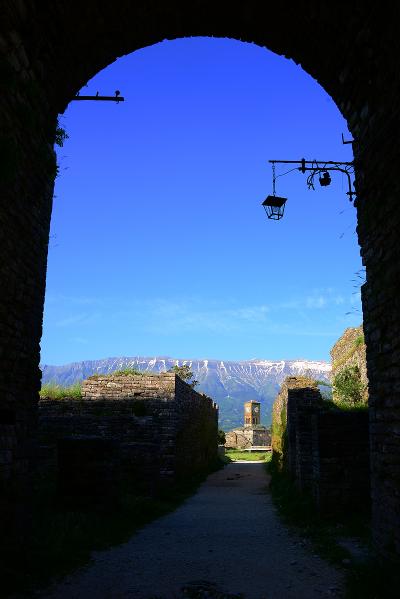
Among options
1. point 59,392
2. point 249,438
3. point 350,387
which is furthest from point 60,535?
point 249,438

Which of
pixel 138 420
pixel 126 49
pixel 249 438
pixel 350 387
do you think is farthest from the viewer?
pixel 249 438

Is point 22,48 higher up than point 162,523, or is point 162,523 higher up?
point 22,48

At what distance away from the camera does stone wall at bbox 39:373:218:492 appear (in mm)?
10148

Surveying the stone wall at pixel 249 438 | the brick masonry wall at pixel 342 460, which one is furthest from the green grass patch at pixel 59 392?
the stone wall at pixel 249 438

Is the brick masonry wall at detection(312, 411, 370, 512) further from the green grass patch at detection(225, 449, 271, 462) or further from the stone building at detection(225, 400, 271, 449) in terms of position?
the stone building at detection(225, 400, 271, 449)

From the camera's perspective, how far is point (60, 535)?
5824 mm

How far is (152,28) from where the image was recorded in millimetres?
6109

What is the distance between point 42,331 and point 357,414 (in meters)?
4.86

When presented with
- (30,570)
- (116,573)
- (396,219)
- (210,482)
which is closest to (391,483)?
(396,219)

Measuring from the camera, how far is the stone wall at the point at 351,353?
553 inches

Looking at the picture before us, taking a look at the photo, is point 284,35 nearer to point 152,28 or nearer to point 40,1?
point 152,28

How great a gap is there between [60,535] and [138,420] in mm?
4952

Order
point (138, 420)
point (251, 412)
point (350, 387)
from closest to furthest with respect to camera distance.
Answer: point (138, 420) → point (350, 387) → point (251, 412)

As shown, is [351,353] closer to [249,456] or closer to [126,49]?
[126,49]
